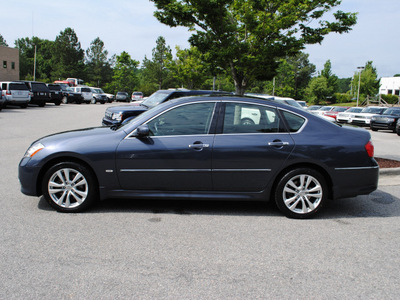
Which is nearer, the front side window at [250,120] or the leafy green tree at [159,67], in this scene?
the front side window at [250,120]

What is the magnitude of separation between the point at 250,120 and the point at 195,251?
6.63 ft

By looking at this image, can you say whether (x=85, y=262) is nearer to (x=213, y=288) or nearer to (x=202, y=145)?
(x=213, y=288)

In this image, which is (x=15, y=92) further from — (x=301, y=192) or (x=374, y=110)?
(x=301, y=192)

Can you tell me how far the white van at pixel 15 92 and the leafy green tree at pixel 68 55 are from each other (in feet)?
208

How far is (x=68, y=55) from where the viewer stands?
8788 cm

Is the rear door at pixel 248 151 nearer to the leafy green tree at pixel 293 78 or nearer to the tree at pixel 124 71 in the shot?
the tree at pixel 124 71

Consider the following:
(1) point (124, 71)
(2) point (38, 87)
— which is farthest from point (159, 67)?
(2) point (38, 87)

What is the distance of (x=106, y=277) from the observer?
332 cm

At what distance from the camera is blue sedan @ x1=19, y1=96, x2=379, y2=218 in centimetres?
498

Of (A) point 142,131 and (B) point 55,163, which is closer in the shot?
(A) point 142,131

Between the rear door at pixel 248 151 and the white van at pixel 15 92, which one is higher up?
the white van at pixel 15 92

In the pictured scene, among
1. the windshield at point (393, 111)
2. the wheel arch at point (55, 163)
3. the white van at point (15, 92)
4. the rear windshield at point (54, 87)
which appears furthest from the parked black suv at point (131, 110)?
the rear windshield at point (54, 87)

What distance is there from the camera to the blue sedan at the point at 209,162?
4.98m

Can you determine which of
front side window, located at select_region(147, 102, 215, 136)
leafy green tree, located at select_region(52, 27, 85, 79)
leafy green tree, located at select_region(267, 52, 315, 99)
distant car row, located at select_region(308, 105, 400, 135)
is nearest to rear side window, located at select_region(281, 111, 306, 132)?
front side window, located at select_region(147, 102, 215, 136)
